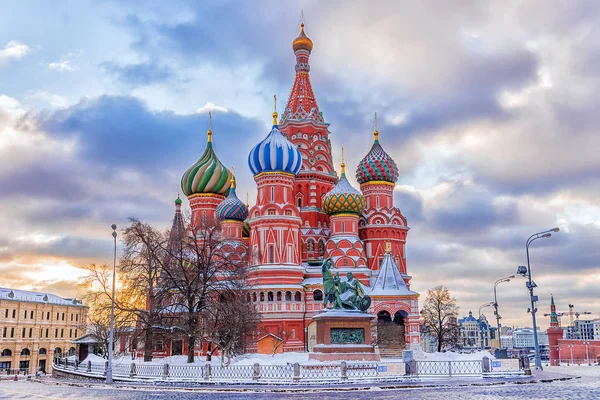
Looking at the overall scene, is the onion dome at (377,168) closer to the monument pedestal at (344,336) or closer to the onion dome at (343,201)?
the onion dome at (343,201)

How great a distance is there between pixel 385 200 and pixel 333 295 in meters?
29.1

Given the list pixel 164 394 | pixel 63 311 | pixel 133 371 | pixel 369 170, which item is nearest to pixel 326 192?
pixel 369 170

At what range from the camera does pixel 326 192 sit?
6019 cm

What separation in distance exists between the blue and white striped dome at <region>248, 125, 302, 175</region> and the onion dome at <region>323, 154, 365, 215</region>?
435cm

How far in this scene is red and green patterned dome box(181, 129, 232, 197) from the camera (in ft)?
202

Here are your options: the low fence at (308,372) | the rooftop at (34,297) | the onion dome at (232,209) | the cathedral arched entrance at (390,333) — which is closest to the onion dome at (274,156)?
the onion dome at (232,209)

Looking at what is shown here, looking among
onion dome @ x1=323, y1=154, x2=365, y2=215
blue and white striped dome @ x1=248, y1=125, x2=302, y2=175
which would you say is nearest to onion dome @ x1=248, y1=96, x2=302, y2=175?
blue and white striped dome @ x1=248, y1=125, x2=302, y2=175

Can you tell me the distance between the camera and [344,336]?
30609mm

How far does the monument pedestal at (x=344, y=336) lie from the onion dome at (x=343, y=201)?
23321mm

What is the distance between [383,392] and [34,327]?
240 ft

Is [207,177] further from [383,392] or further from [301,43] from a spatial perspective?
[383,392]

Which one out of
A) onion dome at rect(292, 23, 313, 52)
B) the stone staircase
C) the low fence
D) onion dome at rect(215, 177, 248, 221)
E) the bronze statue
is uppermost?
onion dome at rect(292, 23, 313, 52)

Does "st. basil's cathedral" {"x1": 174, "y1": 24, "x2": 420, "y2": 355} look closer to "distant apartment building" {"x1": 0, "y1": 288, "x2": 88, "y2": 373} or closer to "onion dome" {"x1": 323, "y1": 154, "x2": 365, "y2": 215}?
"onion dome" {"x1": 323, "y1": 154, "x2": 365, "y2": 215}

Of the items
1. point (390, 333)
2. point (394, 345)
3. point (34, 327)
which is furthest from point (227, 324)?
point (34, 327)
